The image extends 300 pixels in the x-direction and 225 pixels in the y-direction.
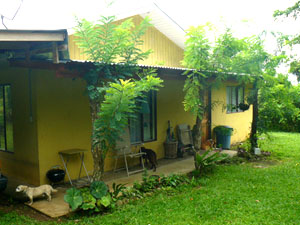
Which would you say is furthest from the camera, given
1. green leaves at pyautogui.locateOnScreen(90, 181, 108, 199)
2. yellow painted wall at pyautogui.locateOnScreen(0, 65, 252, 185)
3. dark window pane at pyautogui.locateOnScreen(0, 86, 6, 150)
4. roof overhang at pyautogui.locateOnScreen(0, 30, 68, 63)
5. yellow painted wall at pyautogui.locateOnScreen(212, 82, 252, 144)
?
yellow painted wall at pyautogui.locateOnScreen(212, 82, 252, 144)

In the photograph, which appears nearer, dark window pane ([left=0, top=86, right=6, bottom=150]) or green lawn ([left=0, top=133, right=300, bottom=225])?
green lawn ([left=0, top=133, right=300, bottom=225])

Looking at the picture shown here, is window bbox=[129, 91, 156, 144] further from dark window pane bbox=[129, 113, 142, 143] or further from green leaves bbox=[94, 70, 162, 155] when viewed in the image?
green leaves bbox=[94, 70, 162, 155]

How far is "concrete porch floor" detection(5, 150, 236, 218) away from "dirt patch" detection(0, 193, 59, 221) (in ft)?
0.23

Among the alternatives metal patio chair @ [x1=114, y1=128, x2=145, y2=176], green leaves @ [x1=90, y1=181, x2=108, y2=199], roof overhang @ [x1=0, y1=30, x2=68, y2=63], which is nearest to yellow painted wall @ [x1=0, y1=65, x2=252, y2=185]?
metal patio chair @ [x1=114, y1=128, x2=145, y2=176]

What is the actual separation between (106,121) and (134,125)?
11.1ft

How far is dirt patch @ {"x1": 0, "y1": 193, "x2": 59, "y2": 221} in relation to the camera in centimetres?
463

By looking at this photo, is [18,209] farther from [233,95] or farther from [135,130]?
[233,95]

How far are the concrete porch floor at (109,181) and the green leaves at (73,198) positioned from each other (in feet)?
0.94

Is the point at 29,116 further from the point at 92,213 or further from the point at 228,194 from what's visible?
the point at 228,194

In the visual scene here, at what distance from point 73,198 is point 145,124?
12.8 ft

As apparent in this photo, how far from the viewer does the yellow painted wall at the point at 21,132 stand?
5961 mm

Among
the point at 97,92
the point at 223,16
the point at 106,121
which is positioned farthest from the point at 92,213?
the point at 223,16

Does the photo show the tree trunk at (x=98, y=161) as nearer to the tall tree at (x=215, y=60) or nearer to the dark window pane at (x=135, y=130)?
the tall tree at (x=215, y=60)

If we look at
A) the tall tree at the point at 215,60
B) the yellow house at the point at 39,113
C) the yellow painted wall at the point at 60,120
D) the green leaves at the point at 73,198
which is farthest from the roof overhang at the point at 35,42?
the tall tree at the point at 215,60
